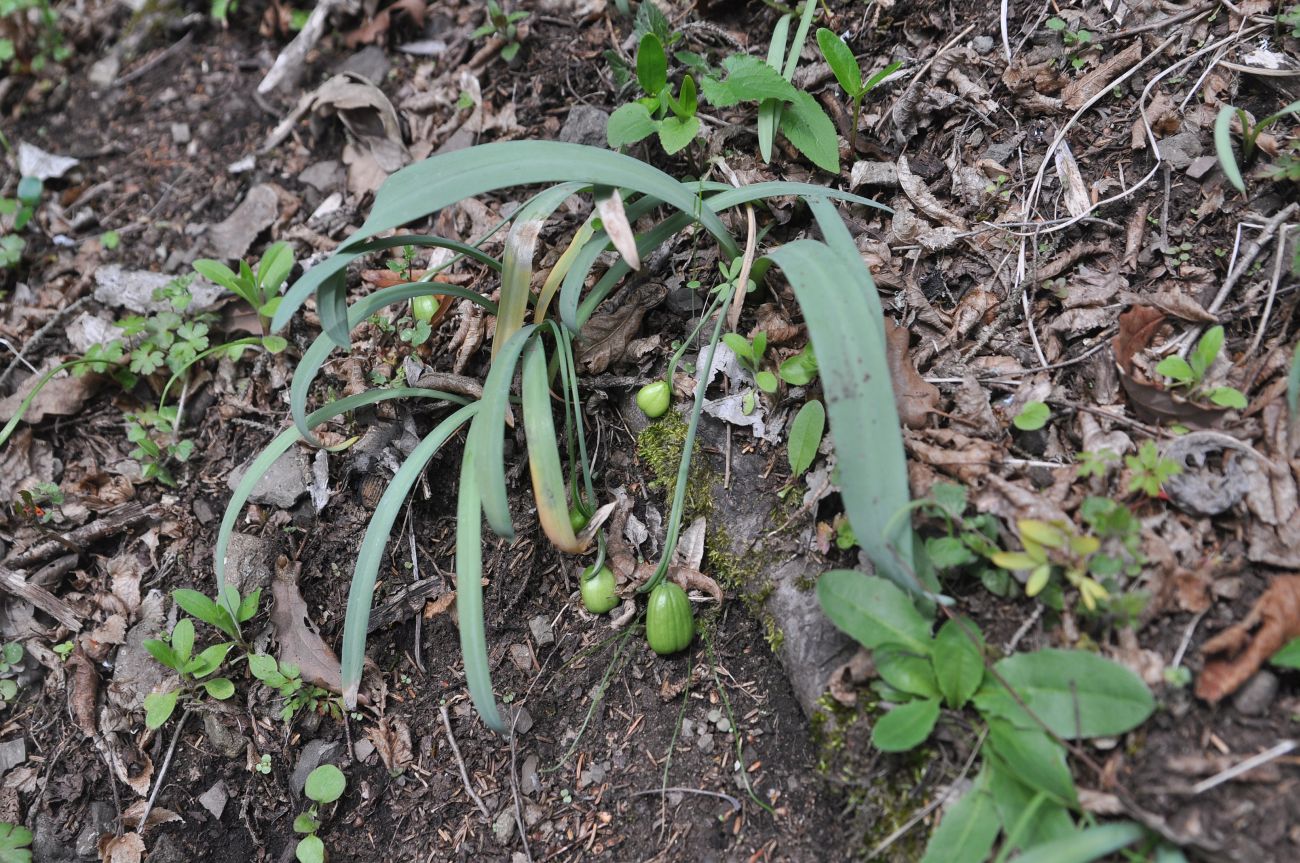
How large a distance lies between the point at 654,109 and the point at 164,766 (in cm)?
201

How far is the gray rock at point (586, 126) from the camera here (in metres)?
2.41

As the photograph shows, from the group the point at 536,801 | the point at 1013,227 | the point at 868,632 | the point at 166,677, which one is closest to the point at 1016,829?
the point at 868,632

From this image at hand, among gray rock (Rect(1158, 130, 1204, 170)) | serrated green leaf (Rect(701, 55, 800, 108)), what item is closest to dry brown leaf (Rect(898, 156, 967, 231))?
serrated green leaf (Rect(701, 55, 800, 108))

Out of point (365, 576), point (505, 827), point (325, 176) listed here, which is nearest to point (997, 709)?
point (505, 827)

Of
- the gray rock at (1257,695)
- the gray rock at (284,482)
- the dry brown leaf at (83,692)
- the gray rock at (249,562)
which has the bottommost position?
the dry brown leaf at (83,692)

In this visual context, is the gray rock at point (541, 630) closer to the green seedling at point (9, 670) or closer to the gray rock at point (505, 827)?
the gray rock at point (505, 827)

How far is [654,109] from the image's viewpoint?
6.88 ft

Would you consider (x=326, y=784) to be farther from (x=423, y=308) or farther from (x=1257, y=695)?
(x=1257, y=695)

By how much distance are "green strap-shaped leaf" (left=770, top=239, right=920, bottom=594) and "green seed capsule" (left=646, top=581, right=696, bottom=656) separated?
0.46 m

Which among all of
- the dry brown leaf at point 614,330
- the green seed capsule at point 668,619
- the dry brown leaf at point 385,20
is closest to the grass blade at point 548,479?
the green seed capsule at point 668,619

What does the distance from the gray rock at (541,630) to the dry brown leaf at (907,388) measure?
964mm

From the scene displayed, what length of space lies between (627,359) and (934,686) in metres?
1.09

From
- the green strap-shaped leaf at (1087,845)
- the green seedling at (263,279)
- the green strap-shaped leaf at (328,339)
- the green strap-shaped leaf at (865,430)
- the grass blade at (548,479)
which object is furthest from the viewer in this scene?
the green seedling at (263,279)

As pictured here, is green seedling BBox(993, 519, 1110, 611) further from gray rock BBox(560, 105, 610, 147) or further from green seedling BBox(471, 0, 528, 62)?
green seedling BBox(471, 0, 528, 62)
